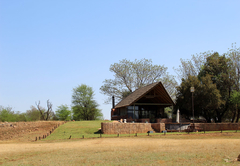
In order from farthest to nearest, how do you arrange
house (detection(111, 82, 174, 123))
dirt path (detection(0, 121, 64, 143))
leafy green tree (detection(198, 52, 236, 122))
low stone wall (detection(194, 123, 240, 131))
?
leafy green tree (detection(198, 52, 236, 122)) → house (detection(111, 82, 174, 123)) → low stone wall (detection(194, 123, 240, 131)) → dirt path (detection(0, 121, 64, 143))

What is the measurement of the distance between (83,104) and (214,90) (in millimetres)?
32347

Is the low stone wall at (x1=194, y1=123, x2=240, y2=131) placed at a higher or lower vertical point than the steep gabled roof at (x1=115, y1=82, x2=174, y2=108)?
lower

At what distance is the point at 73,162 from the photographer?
11906 mm

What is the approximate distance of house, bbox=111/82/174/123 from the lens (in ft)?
111

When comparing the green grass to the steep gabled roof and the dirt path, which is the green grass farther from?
the steep gabled roof

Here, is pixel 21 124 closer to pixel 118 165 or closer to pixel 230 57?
pixel 118 165

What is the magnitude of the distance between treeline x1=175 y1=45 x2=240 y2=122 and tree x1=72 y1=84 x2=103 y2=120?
24.2 m

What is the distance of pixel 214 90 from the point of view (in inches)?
1417

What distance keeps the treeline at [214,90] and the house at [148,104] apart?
3756 mm

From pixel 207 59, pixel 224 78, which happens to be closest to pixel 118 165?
pixel 224 78

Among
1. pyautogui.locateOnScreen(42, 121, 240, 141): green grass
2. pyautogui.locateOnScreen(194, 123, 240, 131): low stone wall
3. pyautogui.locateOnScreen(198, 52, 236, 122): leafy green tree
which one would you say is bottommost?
pyautogui.locateOnScreen(42, 121, 240, 141): green grass

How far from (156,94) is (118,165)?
83.7ft

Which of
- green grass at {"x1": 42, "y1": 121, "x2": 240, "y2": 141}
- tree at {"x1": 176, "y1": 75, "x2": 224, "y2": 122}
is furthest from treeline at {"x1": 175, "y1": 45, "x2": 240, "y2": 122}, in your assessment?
green grass at {"x1": 42, "y1": 121, "x2": 240, "y2": 141}

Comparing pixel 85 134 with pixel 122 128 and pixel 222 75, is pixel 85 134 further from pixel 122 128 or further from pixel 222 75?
pixel 222 75
